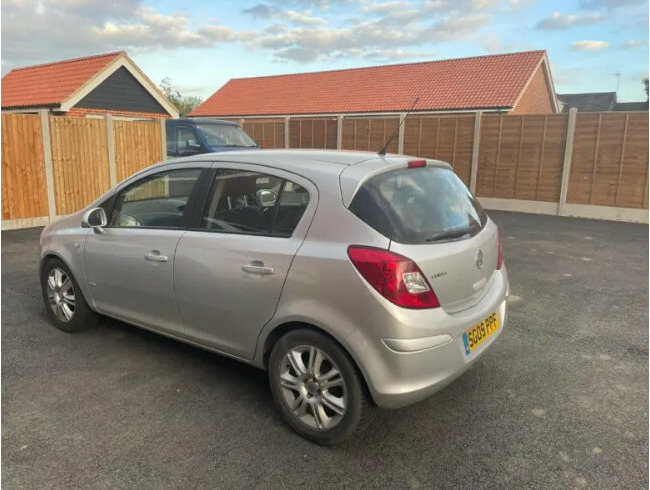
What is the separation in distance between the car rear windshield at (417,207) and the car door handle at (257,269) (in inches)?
23.2

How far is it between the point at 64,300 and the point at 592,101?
47.0 m

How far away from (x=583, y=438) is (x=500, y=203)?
35.1ft

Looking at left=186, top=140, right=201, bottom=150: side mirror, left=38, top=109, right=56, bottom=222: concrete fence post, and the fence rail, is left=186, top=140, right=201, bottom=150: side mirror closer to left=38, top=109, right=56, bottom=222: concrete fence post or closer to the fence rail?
the fence rail

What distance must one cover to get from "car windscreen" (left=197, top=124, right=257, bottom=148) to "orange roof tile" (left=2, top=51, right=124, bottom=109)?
8937 mm

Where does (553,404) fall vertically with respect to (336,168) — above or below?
below

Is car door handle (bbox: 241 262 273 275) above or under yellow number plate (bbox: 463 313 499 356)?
above

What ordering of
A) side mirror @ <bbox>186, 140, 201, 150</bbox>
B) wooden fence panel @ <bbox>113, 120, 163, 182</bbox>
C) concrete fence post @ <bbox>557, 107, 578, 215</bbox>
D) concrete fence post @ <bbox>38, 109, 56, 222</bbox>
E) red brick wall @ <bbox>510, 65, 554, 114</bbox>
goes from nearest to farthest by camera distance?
concrete fence post @ <bbox>38, 109, 56, 222</bbox>
wooden fence panel @ <bbox>113, 120, 163, 182</bbox>
side mirror @ <bbox>186, 140, 201, 150</bbox>
concrete fence post @ <bbox>557, 107, 578, 215</bbox>
red brick wall @ <bbox>510, 65, 554, 114</bbox>

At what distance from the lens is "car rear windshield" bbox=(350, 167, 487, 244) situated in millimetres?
2600

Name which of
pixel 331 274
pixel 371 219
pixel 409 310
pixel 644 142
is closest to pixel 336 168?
pixel 371 219

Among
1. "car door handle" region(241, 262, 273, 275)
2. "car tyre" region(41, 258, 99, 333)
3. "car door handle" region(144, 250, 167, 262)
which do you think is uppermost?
"car door handle" region(241, 262, 273, 275)

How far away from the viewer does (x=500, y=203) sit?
42.0 feet

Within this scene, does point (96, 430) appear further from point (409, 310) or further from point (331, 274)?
point (409, 310)

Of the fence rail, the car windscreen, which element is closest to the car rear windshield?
the fence rail

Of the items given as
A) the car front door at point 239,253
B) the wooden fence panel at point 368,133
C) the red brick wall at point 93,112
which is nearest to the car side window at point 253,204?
the car front door at point 239,253
